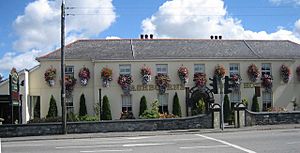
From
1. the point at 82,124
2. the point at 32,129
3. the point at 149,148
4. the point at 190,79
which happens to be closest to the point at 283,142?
the point at 149,148

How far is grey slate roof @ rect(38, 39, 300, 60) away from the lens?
34.0 meters

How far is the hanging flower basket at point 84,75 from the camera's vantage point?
32781mm

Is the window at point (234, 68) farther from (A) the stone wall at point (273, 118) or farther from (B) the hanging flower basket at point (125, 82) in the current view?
(A) the stone wall at point (273, 118)

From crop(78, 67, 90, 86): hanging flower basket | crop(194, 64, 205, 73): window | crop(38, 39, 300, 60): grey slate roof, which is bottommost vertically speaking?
crop(78, 67, 90, 86): hanging flower basket

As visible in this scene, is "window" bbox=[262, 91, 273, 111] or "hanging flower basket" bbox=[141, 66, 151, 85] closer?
"hanging flower basket" bbox=[141, 66, 151, 85]

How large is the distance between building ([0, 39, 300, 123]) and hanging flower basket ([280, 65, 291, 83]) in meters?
0.09

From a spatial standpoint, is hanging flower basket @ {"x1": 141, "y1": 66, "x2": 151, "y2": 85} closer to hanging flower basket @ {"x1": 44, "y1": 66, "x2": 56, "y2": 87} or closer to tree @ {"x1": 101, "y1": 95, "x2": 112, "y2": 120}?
tree @ {"x1": 101, "y1": 95, "x2": 112, "y2": 120}

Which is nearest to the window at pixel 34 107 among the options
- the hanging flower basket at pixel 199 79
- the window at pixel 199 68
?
the hanging flower basket at pixel 199 79

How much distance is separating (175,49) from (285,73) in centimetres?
996

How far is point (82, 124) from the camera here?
24.2 metres

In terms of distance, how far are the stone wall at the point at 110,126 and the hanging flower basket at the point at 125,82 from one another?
8.74 metres

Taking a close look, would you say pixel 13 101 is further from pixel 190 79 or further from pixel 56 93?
pixel 190 79

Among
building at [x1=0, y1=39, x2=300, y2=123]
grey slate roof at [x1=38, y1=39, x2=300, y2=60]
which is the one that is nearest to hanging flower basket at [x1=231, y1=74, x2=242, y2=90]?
building at [x1=0, y1=39, x2=300, y2=123]

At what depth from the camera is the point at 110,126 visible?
2430 centimetres
